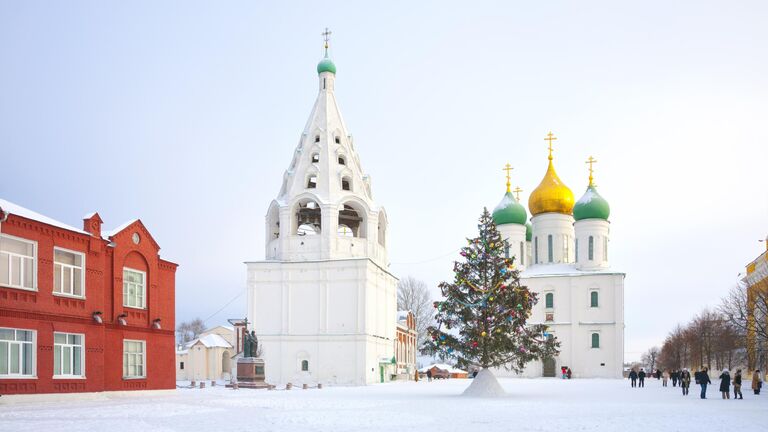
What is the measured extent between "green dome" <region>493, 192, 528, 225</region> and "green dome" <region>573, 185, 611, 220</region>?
4.10m

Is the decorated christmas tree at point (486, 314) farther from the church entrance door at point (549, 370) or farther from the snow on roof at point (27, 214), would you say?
the church entrance door at point (549, 370)

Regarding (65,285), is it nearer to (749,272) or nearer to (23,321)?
(23,321)

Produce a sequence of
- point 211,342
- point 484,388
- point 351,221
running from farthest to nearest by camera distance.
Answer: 1. point 211,342
2. point 351,221
3. point 484,388

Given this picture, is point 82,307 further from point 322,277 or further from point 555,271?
point 555,271

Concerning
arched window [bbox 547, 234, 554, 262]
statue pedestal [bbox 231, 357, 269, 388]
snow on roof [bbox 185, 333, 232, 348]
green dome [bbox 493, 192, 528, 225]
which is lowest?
snow on roof [bbox 185, 333, 232, 348]

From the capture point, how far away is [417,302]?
76.9 metres

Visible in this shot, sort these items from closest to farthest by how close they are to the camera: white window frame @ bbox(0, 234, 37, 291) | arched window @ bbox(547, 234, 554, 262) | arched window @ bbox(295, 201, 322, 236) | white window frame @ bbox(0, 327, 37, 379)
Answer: white window frame @ bbox(0, 327, 37, 379)
white window frame @ bbox(0, 234, 37, 291)
arched window @ bbox(295, 201, 322, 236)
arched window @ bbox(547, 234, 554, 262)

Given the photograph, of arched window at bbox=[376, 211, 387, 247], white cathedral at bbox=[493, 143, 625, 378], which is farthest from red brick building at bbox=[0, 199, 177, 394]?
white cathedral at bbox=[493, 143, 625, 378]

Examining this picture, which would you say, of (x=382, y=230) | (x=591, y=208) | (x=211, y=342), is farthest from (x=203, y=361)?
(x=591, y=208)

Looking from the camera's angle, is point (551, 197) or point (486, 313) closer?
point (486, 313)

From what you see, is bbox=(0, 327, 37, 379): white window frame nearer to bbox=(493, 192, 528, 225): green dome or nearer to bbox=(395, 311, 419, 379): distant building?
bbox=(395, 311, 419, 379): distant building

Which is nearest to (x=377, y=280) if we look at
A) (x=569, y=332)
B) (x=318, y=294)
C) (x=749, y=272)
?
(x=318, y=294)

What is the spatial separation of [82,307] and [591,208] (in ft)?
124

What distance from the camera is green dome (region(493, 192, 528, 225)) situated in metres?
55.8
